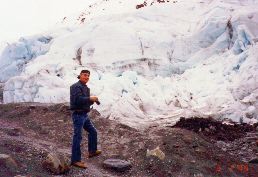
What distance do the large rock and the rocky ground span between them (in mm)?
86

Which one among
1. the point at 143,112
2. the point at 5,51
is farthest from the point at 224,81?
the point at 5,51

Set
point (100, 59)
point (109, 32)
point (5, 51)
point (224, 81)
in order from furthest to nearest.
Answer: point (5, 51)
point (109, 32)
point (100, 59)
point (224, 81)

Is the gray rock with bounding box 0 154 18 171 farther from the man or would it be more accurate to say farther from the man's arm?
the man's arm

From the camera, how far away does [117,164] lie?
28.3ft

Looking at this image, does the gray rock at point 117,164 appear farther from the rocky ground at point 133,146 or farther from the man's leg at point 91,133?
the man's leg at point 91,133

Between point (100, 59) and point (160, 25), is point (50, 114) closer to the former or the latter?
point (100, 59)

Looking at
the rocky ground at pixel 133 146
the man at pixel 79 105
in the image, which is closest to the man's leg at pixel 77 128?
the man at pixel 79 105

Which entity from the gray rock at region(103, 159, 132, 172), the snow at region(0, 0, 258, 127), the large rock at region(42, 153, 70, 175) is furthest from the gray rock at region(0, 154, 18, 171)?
the snow at region(0, 0, 258, 127)

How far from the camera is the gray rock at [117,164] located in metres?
8.58

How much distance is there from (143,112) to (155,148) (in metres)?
5.85

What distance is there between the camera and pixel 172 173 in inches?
347

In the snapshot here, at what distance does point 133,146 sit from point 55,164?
2.93 meters

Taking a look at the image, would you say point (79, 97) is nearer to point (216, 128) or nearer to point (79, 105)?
point (79, 105)

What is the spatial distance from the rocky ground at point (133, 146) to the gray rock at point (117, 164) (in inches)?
3.6
